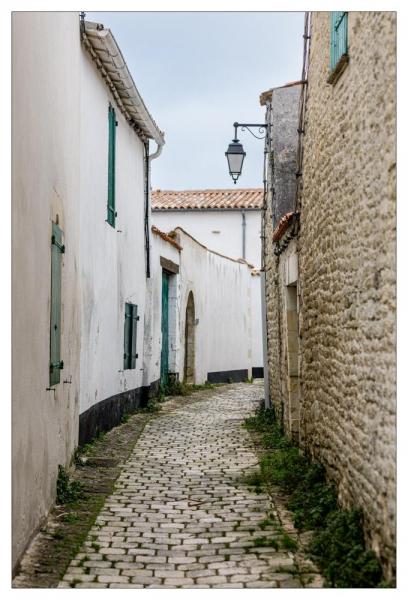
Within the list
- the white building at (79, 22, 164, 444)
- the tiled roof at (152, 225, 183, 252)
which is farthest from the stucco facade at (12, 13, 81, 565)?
the tiled roof at (152, 225, 183, 252)

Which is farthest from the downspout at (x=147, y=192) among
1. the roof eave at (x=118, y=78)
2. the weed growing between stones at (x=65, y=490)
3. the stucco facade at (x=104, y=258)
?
the weed growing between stones at (x=65, y=490)

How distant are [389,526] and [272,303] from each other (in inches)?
324

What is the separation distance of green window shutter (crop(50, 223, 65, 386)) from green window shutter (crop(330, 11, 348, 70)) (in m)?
2.62

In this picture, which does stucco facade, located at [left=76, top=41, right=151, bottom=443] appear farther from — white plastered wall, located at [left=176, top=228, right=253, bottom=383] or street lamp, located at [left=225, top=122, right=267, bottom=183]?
white plastered wall, located at [left=176, top=228, right=253, bottom=383]

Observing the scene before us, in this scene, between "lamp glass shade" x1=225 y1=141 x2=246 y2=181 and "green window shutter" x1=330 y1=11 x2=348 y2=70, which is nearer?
"green window shutter" x1=330 y1=11 x2=348 y2=70

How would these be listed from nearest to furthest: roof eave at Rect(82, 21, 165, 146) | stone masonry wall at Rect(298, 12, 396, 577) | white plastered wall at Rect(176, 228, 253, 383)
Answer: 1. stone masonry wall at Rect(298, 12, 396, 577)
2. roof eave at Rect(82, 21, 165, 146)
3. white plastered wall at Rect(176, 228, 253, 383)

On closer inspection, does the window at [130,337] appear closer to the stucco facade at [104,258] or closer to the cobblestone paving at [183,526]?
the stucco facade at [104,258]

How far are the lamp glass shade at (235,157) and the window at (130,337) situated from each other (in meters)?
2.64

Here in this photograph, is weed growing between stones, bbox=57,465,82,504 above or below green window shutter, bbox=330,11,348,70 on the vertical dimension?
below

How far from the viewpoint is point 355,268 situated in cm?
600

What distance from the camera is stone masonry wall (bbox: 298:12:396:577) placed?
16.3ft

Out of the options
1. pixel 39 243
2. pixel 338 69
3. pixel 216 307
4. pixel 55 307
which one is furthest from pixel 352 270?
pixel 216 307

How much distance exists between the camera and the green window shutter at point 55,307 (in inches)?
266

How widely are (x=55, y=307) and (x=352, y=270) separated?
8.09 feet
